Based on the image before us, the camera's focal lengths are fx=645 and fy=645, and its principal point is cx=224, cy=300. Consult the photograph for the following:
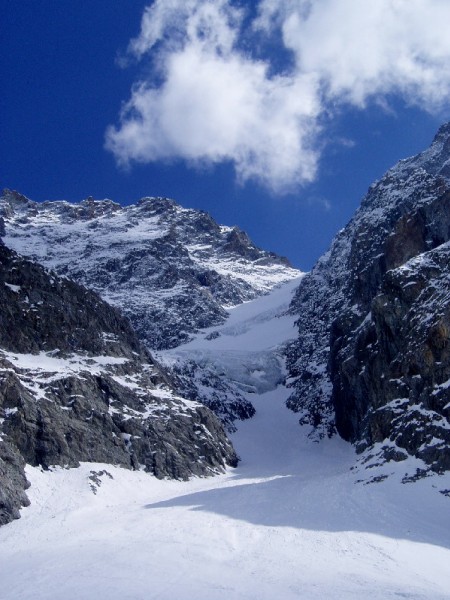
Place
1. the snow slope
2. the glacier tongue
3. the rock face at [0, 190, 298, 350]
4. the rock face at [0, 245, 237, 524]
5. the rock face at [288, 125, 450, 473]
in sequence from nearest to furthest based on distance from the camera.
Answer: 1. the snow slope
2. the rock face at [288, 125, 450, 473]
3. the rock face at [0, 245, 237, 524]
4. the glacier tongue
5. the rock face at [0, 190, 298, 350]

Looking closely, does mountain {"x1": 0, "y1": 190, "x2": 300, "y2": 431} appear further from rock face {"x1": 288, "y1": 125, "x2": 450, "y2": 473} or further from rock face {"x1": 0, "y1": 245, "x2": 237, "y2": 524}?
rock face {"x1": 0, "y1": 245, "x2": 237, "y2": 524}

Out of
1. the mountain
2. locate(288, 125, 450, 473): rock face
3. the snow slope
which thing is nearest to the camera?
the snow slope

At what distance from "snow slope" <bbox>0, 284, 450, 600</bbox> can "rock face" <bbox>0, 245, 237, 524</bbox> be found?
2.21 meters

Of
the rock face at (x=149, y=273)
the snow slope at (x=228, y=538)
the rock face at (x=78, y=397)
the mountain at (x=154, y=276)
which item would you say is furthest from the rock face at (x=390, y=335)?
the rock face at (x=149, y=273)

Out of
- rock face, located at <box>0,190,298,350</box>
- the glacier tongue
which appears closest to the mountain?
rock face, located at <box>0,190,298,350</box>

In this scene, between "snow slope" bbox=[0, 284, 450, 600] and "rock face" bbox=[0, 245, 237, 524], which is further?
"rock face" bbox=[0, 245, 237, 524]

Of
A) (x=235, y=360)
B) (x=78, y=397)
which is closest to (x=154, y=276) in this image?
(x=235, y=360)

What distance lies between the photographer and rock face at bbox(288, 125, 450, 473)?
45.3 m

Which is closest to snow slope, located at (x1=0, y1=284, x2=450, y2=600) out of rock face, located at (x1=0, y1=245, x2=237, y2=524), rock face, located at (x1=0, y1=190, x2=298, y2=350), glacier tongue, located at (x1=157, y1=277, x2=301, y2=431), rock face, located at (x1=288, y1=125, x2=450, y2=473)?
rock face, located at (x1=0, y1=245, x2=237, y2=524)

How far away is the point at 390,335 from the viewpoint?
5397 cm

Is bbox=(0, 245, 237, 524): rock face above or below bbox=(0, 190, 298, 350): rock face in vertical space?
below

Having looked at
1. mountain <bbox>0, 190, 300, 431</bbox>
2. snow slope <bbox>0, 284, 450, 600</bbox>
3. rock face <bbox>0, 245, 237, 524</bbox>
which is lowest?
snow slope <bbox>0, 284, 450, 600</bbox>

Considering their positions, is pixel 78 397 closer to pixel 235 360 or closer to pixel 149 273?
pixel 235 360

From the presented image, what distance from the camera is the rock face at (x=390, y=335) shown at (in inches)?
1783
